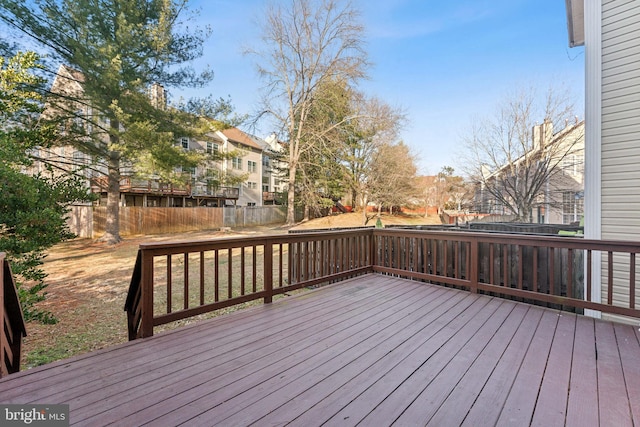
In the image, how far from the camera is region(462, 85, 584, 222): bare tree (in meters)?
11.1

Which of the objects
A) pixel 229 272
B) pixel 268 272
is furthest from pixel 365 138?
pixel 229 272

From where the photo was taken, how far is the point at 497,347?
2.38 meters

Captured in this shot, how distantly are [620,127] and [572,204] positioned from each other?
11.8 meters

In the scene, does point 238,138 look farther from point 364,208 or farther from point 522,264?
point 522,264

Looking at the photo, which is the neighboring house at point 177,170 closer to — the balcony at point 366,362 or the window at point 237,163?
the window at point 237,163

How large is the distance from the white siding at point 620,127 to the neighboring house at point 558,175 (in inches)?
358

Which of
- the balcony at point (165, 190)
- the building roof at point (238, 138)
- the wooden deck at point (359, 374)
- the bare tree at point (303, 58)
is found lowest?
the wooden deck at point (359, 374)

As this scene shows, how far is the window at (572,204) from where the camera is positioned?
1236 cm

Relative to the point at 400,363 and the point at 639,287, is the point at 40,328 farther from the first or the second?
the point at 639,287

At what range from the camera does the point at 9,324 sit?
220 cm

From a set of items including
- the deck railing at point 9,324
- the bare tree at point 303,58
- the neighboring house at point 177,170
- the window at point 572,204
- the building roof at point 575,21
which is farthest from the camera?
the bare tree at point 303,58

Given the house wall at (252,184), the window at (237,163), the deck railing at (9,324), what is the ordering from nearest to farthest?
the deck railing at (9,324), the window at (237,163), the house wall at (252,184)

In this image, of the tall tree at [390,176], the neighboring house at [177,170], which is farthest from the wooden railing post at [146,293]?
the tall tree at [390,176]

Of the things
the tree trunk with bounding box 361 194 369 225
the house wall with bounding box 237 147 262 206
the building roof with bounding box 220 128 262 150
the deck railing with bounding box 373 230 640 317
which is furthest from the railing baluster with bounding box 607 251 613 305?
the house wall with bounding box 237 147 262 206
